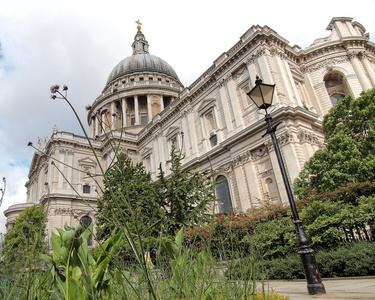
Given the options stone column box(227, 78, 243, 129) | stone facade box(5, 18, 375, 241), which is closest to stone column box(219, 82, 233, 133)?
stone facade box(5, 18, 375, 241)

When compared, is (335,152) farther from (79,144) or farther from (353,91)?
(79,144)

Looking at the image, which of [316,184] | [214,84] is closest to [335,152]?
[316,184]

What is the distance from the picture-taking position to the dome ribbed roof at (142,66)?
51.6 m

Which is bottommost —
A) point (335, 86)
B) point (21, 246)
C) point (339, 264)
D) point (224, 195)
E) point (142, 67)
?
point (339, 264)

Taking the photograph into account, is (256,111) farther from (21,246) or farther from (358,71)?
(21,246)

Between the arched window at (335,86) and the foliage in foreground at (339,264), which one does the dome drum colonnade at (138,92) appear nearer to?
the arched window at (335,86)

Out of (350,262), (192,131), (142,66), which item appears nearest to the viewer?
(350,262)

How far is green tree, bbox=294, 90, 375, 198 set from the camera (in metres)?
12.8

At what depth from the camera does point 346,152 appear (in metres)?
13.3

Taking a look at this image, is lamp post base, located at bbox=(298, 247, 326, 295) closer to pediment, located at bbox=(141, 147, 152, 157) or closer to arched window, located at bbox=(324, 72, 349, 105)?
arched window, located at bbox=(324, 72, 349, 105)

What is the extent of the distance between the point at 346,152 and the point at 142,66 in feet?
150

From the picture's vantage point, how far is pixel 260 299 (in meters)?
2.97

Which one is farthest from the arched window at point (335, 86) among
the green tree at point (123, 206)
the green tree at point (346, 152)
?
the green tree at point (123, 206)

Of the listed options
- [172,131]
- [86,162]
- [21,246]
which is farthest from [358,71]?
[86,162]
